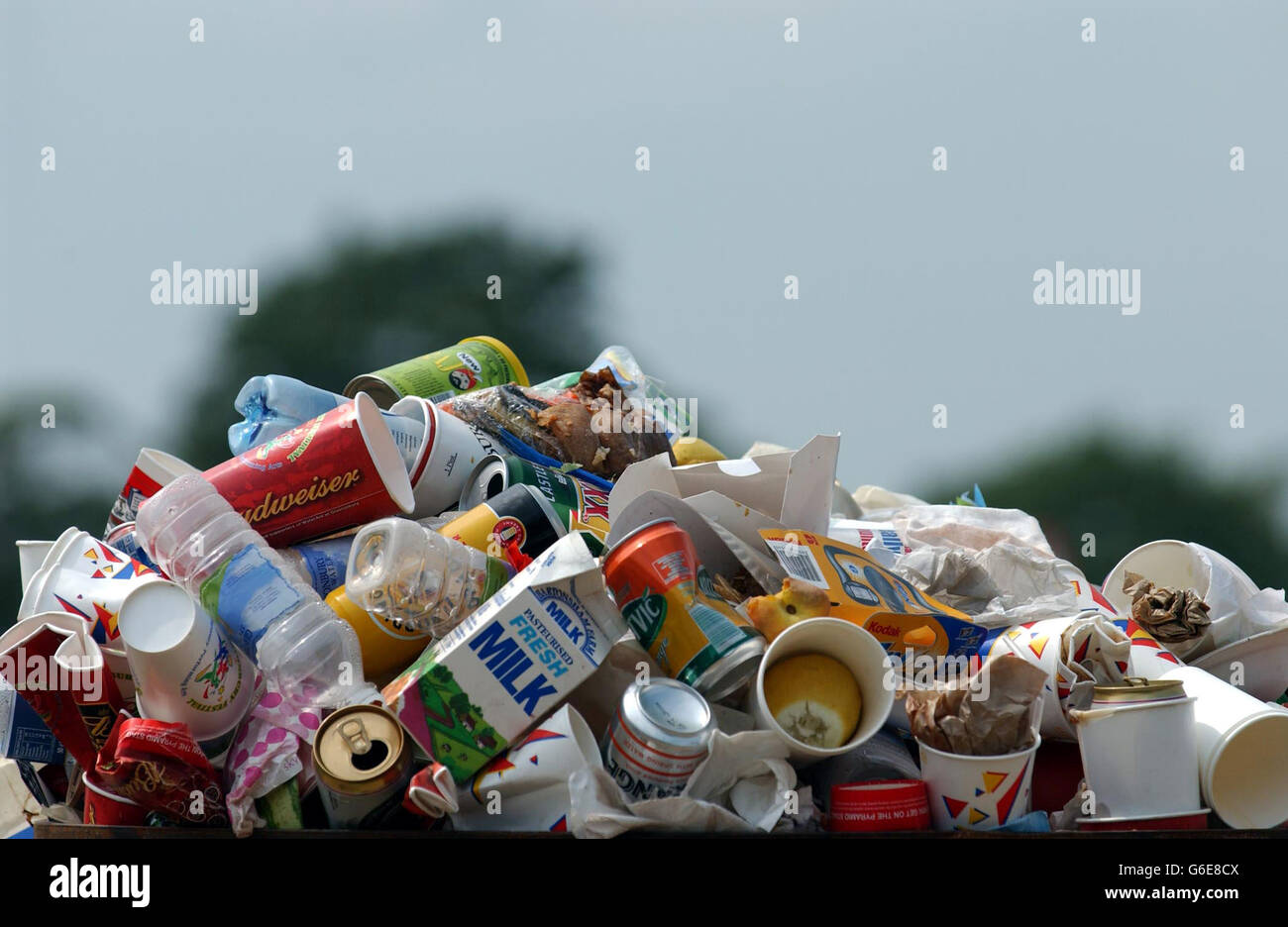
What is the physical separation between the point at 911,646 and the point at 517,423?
1.39m

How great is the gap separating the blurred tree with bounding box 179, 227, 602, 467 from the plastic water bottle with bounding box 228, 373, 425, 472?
16062mm

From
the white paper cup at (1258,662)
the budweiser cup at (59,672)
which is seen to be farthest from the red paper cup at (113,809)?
the white paper cup at (1258,662)

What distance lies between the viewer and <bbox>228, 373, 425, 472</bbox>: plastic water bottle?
3451 millimetres

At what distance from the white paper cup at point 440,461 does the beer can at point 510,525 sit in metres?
0.32

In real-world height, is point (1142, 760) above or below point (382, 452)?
below

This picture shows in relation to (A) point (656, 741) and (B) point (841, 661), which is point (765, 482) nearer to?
(B) point (841, 661)

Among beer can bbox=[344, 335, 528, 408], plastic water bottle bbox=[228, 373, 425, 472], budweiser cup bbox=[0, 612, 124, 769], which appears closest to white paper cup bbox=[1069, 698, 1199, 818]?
plastic water bottle bbox=[228, 373, 425, 472]

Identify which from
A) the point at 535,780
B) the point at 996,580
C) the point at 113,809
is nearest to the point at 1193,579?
the point at 996,580

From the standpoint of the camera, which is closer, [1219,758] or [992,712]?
[992,712]

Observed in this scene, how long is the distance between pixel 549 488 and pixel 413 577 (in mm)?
595

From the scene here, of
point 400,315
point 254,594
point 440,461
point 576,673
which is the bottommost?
point 400,315

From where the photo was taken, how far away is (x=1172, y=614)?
10.5 feet

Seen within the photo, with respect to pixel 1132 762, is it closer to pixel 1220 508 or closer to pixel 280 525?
pixel 280 525
